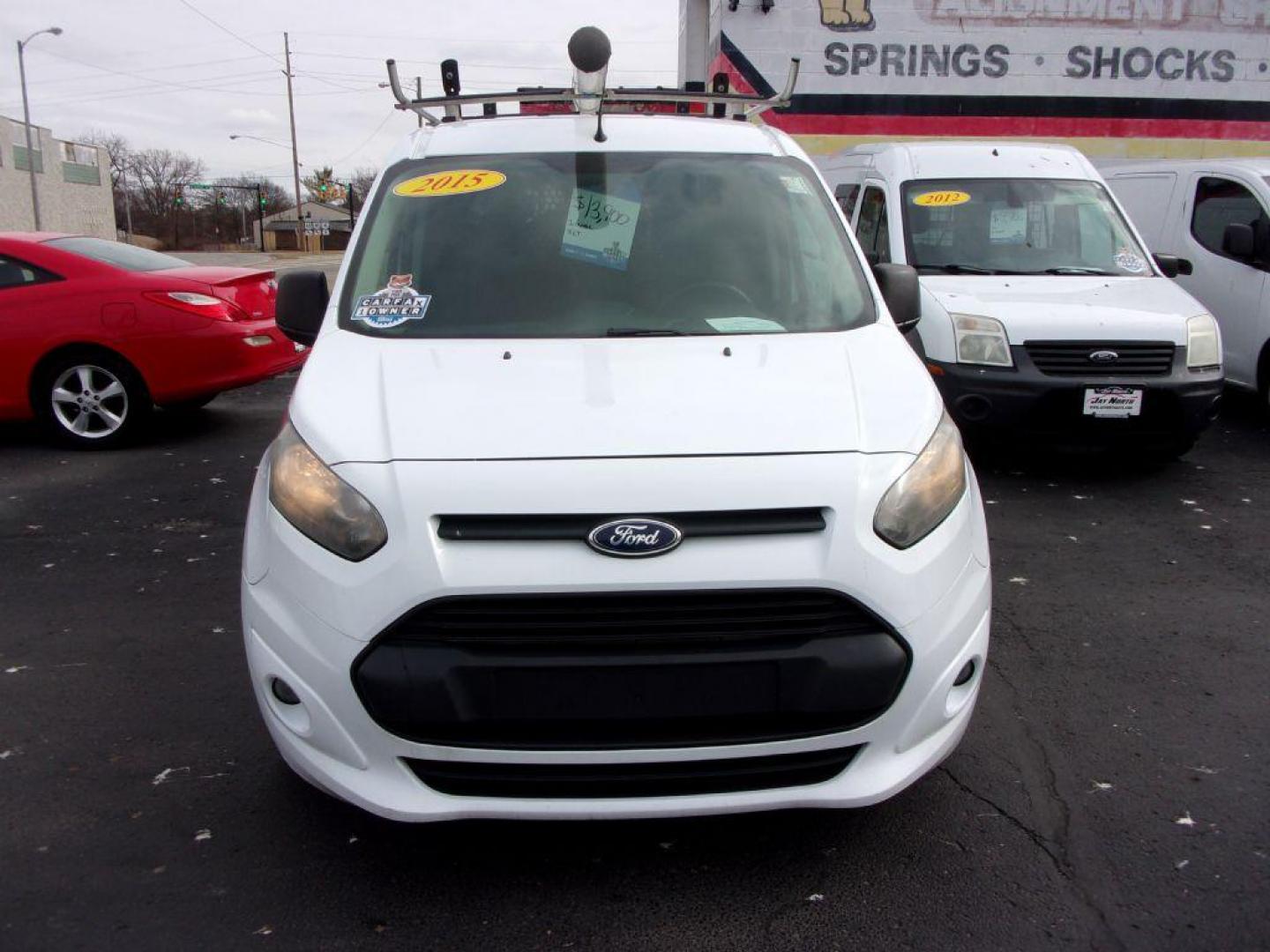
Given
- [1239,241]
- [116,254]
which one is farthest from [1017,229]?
[116,254]

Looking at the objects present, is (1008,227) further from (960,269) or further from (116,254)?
(116,254)

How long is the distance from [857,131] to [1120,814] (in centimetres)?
1000

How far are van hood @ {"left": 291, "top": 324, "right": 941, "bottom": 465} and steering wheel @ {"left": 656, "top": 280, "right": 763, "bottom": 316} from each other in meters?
0.28

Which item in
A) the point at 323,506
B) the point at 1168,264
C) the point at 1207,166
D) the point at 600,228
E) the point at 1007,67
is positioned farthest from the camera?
the point at 1007,67

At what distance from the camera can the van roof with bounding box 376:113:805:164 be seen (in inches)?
152

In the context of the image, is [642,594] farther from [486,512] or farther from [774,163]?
[774,163]

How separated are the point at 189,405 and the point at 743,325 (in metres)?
5.89

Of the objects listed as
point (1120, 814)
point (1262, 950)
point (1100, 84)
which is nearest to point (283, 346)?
point (1120, 814)

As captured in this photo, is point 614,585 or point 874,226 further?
point 874,226

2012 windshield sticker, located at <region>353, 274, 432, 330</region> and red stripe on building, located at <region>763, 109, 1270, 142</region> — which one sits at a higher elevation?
red stripe on building, located at <region>763, 109, 1270, 142</region>

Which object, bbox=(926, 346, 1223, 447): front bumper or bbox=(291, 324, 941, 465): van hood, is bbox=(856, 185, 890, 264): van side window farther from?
bbox=(291, 324, 941, 465): van hood

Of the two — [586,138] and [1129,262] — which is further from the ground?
[586,138]

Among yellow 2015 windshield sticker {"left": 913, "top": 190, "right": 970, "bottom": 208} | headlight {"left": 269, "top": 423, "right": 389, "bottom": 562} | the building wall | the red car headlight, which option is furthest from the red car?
the building wall

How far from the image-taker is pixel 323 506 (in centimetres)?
251
